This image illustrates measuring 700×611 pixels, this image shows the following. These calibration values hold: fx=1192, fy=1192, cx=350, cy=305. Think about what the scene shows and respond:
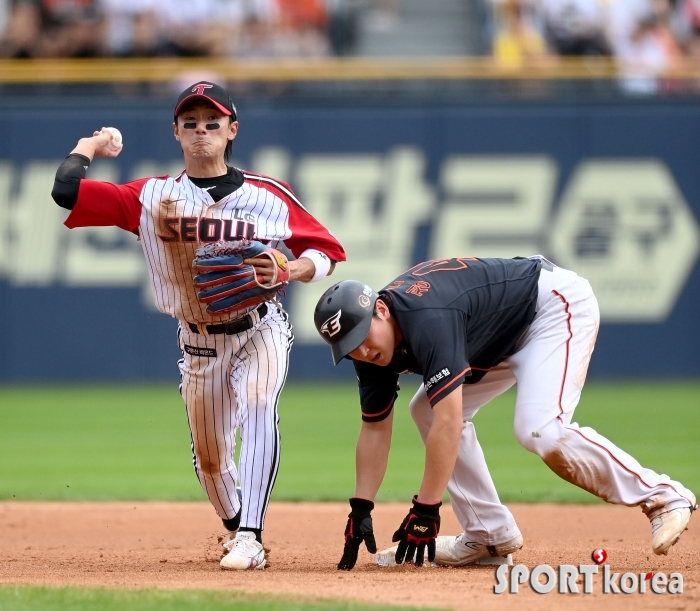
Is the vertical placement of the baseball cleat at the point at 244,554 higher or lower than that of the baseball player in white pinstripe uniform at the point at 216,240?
lower

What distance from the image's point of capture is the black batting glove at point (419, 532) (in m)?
4.71

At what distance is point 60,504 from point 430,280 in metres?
3.69

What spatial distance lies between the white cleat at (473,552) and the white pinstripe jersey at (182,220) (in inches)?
55.8

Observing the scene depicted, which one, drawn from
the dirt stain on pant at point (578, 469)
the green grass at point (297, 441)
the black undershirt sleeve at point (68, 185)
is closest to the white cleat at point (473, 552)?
the dirt stain on pant at point (578, 469)

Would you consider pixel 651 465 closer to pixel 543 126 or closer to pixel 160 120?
pixel 543 126

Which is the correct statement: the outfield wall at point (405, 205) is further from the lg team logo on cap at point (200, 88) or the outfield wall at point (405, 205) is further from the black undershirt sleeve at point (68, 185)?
the black undershirt sleeve at point (68, 185)

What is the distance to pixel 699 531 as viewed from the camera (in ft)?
20.6

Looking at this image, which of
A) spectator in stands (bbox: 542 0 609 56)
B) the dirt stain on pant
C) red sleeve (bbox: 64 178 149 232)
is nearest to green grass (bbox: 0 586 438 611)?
the dirt stain on pant

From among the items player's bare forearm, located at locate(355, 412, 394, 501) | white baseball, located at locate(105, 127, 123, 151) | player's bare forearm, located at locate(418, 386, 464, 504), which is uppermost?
white baseball, located at locate(105, 127, 123, 151)

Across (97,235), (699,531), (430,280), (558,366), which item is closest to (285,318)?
(430,280)

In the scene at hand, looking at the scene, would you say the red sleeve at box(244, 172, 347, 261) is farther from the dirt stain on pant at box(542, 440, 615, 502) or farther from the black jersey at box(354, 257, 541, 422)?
the dirt stain on pant at box(542, 440, 615, 502)

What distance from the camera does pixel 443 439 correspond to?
4586mm

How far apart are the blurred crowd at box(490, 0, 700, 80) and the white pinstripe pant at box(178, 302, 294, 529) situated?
9574 millimetres

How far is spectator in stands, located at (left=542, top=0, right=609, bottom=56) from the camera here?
14.1 m
